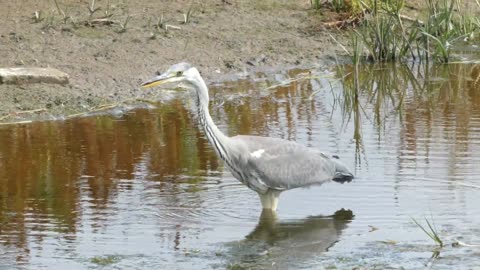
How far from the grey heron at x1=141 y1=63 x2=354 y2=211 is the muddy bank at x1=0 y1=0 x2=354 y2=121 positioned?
10.1ft

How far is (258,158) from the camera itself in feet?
27.0

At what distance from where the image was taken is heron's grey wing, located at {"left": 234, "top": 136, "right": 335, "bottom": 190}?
26.9ft

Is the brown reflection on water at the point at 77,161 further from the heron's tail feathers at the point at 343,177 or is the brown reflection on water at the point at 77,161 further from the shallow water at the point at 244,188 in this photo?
the heron's tail feathers at the point at 343,177

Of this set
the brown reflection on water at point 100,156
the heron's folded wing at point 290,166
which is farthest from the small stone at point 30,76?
the heron's folded wing at point 290,166

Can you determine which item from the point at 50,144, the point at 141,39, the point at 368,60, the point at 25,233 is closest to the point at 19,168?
the point at 50,144

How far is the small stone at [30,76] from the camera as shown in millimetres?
11359

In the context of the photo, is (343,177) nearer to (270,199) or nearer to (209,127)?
(270,199)

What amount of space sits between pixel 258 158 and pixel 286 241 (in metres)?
0.88

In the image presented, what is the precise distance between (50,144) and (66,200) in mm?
1632

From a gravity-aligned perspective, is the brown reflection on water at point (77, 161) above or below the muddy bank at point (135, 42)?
below

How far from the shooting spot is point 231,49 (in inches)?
526

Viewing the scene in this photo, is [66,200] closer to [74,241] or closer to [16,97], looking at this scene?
[74,241]

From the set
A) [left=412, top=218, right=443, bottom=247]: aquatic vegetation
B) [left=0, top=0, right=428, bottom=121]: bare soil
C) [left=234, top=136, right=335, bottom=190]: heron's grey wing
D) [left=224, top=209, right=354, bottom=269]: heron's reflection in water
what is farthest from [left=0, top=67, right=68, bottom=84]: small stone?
[left=412, top=218, right=443, bottom=247]: aquatic vegetation

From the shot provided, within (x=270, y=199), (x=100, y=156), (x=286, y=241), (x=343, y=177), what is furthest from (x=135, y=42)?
(x=286, y=241)
